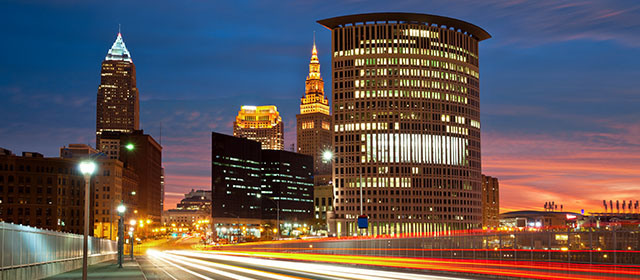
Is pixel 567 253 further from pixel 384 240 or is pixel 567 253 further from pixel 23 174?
pixel 23 174

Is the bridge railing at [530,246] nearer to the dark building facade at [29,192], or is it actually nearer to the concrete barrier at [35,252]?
the concrete barrier at [35,252]

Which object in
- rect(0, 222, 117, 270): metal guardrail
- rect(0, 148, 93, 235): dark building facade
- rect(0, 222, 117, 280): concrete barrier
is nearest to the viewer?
rect(0, 222, 117, 270): metal guardrail

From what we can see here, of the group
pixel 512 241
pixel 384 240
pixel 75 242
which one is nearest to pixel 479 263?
pixel 512 241

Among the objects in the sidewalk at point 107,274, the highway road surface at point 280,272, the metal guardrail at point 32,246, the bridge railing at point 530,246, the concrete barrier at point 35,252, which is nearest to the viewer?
the metal guardrail at point 32,246

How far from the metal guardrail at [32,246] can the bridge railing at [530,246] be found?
88.9 feet

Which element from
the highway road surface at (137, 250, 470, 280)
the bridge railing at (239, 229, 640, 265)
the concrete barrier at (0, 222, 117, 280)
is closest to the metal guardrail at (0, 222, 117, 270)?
the concrete barrier at (0, 222, 117, 280)

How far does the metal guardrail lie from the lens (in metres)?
31.9

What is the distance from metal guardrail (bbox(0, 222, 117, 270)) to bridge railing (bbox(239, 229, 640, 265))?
88.9 feet

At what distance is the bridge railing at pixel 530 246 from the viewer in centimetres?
3456

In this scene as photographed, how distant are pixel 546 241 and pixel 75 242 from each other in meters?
38.2

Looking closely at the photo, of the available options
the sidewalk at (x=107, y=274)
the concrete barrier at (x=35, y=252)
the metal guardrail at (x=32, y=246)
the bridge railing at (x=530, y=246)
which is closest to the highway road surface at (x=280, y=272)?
the sidewalk at (x=107, y=274)

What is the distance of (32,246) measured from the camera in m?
38.4

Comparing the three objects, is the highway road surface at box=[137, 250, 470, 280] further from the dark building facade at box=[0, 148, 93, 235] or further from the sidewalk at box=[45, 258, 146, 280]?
the dark building facade at box=[0, 148, 93, 235]

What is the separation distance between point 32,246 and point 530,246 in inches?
1126
